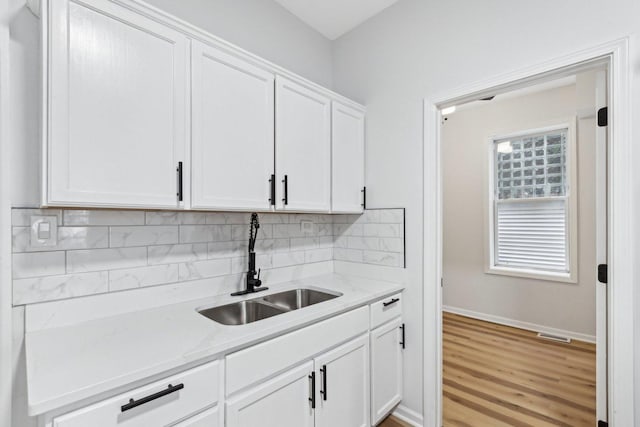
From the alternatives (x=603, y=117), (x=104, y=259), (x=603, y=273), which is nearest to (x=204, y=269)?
(x=104, y=259)

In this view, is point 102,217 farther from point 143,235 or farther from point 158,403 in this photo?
point 158,403

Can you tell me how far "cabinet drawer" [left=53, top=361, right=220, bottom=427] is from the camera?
86cm

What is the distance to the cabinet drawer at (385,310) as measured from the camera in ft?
6.17

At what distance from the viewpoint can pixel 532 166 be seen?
12.0 feet

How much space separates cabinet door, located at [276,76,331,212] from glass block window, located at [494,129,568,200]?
287 cm

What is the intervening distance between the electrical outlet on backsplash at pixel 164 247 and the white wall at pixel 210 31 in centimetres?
20

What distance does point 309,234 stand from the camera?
2.41m

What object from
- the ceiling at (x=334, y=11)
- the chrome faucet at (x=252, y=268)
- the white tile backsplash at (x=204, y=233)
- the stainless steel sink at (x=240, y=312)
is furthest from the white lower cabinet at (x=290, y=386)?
the ceiling at (x=334, y=11)

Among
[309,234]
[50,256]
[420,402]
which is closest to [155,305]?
[50,256]

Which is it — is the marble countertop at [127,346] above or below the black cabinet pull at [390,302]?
above

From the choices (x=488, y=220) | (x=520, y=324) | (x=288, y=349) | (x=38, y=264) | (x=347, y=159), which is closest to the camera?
(x=38, y=264)

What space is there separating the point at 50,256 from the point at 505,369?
3.29m

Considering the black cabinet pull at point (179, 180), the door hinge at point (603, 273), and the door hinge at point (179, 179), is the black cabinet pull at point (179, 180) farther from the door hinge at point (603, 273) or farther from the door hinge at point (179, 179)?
the door hinge at point (603, 273)

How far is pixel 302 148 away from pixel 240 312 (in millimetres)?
1029
